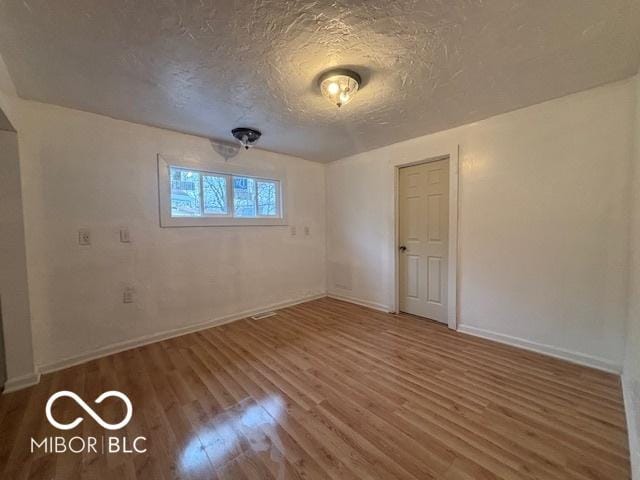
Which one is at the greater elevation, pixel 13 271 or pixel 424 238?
pixel 424 238

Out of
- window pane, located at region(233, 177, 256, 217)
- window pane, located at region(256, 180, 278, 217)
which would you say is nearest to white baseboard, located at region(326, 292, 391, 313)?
window pane, located at region(256, 180, 278, 217)

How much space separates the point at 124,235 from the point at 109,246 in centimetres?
16

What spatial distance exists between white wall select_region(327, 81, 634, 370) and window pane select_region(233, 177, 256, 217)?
2.23 metres

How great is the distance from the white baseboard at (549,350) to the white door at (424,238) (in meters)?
0.41

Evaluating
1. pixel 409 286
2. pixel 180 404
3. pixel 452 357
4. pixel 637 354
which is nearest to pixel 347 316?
pixel 409 286

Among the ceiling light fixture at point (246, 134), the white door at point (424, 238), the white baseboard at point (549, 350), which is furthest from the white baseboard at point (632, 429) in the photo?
the ceiling light fixture at point (246, 134)

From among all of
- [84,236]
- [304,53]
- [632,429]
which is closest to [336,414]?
[632,429]

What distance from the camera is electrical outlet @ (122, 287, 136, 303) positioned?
262 centimetres

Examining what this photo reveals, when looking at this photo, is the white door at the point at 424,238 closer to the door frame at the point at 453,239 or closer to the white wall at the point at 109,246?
the door frame at the point at 453,239

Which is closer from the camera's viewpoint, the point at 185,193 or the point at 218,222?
the point at 185,193

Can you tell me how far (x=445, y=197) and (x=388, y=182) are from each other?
79 cm

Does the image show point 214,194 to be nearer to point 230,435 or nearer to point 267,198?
point 267,198

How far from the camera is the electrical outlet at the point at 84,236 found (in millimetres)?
2377

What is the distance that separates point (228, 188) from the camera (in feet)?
11.3
